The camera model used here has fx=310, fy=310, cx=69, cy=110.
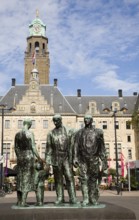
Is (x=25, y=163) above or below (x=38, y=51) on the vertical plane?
below

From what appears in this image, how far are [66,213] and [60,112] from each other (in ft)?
151

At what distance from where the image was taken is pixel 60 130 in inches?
356

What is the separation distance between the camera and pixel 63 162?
8.70 m

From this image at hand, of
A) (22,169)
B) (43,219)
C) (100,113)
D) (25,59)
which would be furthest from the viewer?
(25,59)

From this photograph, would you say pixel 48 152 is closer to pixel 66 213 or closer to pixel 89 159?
pixel 89 159

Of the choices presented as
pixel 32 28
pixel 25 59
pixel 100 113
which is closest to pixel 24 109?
pixel 100 113

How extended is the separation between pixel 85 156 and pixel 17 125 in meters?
45.3

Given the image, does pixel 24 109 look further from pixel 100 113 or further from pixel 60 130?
pixel 60 130

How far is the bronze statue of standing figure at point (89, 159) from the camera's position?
8.61 meters

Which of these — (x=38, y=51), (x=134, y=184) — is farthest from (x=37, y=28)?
(x=134, y=184)

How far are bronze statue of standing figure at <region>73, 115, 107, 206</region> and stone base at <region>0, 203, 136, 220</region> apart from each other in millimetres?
904

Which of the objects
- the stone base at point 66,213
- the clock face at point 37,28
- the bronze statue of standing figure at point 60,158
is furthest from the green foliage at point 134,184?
the clock face at point 37,28

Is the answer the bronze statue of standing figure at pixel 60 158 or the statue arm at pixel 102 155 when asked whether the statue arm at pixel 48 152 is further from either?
the statue arm at pixel 102 155

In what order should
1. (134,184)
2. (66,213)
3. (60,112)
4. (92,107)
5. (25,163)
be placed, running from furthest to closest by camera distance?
(92,107) → (60,112) → (134,184) → (25,163) → (66,213)
